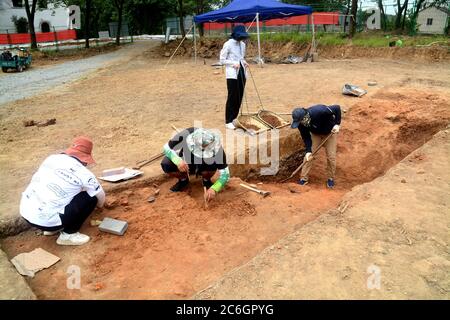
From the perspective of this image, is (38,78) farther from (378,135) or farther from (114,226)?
(378,135)

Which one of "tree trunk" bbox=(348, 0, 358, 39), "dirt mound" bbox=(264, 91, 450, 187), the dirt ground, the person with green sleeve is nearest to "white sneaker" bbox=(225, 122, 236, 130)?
the dirt ground

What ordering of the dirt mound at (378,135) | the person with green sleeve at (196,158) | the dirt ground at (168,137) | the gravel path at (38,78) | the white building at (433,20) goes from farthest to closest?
the white building at (433,20) < the gravel path at (38,78) < the dirt mound at (378,135) < the person with green sleeve at (196,158) < the dirt ground at (168,137)

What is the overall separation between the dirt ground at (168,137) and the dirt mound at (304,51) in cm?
79

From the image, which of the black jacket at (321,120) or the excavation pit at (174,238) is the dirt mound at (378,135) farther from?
the black jacket at (321,120)

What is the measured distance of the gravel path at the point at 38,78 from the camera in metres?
10.8

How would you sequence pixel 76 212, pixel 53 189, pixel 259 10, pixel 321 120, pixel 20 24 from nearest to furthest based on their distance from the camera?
pixel 53 189, pixel 76 212, pixel 321 120, pixel 259 10, pixel 20 24

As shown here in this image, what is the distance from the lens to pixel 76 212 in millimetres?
3453

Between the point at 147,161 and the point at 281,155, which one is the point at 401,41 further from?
the point at 147,161

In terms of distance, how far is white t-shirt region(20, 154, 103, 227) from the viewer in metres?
3.28

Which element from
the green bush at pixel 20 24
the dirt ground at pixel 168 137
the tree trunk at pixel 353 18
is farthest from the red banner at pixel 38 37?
the tree trunk at pixel 353 18

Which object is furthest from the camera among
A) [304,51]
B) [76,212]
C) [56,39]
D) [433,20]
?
[56,39]

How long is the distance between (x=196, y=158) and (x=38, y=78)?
11755 mm

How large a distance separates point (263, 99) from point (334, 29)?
629 inches

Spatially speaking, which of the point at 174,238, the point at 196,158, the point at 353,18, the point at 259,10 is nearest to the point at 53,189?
the point at 174,238
